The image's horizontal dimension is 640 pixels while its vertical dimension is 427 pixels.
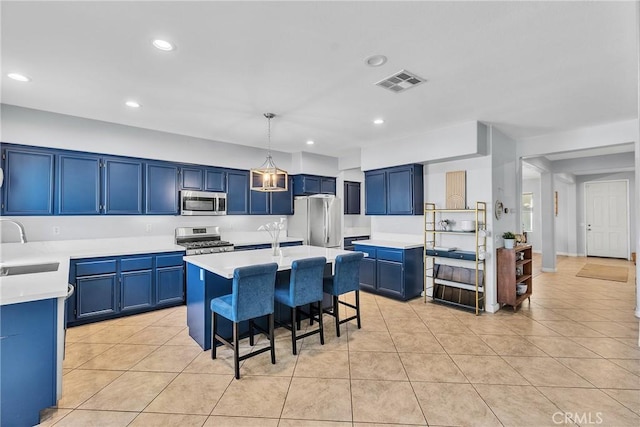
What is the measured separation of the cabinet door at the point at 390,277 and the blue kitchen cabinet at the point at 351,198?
253 centimetres

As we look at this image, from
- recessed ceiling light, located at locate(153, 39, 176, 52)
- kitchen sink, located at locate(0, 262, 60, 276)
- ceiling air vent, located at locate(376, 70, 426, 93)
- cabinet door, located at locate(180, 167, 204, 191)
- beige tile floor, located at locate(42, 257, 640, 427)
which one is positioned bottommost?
beige tile floor, located at locate(42, 257, 640, 427)

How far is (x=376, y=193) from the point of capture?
18.3 feet

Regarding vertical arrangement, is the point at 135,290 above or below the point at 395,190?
below

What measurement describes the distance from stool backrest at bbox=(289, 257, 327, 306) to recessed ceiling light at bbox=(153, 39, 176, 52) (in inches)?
78.8

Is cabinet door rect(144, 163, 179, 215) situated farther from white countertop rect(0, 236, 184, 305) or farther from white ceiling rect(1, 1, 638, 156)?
white ceiling rect(1, 1, 638, 156)

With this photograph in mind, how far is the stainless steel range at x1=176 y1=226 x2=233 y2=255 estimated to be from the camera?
15.2 feet

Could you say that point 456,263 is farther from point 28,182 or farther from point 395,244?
point 28,182

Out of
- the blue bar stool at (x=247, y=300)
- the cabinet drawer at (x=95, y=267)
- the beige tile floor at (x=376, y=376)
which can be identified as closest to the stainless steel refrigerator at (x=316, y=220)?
the beige tile floor at (x=376, y=376)

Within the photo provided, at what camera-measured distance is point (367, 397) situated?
2.29 m

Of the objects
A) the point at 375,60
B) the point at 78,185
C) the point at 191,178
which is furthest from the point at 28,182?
the point at 375,60

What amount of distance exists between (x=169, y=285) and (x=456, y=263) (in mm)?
4294

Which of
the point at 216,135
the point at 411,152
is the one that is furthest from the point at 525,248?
the point at 216,135

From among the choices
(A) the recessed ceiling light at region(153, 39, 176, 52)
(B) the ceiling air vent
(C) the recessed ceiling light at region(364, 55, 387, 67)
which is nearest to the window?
(B) the ceiling air vent

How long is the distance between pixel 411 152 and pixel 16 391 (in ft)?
16.3
